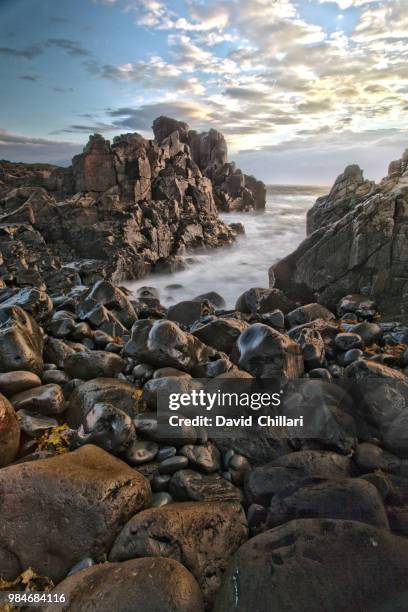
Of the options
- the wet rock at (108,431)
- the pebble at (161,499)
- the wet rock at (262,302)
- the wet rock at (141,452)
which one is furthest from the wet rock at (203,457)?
the wet rock at (262,302)

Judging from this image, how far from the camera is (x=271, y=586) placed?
9.70ft

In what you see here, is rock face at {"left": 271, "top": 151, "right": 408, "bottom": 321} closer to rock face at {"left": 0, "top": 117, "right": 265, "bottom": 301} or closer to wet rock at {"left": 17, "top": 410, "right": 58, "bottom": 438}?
Result: wet rock at {"left": 17, "top": 410, "right": 58, "bottom": 438}

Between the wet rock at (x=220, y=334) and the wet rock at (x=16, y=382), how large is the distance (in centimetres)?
331

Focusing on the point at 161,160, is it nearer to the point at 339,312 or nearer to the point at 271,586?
the point at 339,312

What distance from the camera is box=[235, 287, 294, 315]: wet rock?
1273cm

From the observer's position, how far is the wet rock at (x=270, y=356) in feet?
20.4

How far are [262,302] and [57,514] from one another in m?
9.99

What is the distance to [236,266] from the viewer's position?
27.8 meters

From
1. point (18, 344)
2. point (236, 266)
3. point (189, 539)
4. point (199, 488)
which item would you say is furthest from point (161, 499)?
point (236, 266)

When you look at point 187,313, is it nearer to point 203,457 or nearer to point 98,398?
point 98,398

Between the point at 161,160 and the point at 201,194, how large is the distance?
5.29m

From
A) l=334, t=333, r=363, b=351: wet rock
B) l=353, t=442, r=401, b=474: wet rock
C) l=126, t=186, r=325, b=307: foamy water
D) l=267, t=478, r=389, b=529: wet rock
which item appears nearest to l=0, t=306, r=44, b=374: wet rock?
l=267, t=478, r=389, b=529: wet rock

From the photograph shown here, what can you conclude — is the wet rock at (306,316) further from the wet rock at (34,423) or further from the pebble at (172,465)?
the wet rock at (34,423)

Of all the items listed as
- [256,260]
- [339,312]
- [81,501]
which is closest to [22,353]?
[81,501]
